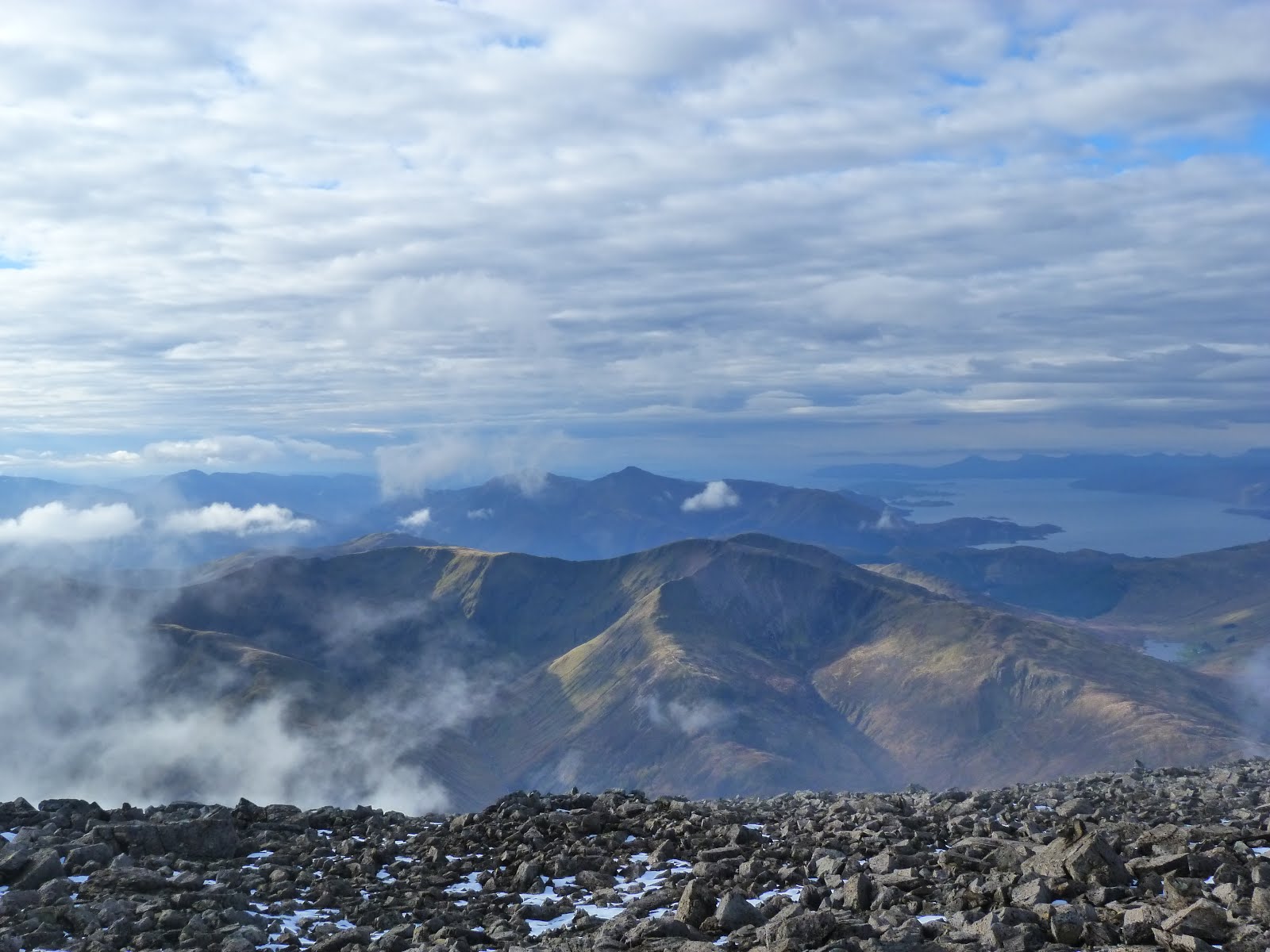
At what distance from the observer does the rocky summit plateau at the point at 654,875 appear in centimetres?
2078

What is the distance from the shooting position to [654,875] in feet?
97.1

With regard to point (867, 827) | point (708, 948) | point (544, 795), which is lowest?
point (544, 795)

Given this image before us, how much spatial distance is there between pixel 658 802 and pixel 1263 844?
19.2m

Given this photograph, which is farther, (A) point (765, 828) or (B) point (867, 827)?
(A) point (765, 828)

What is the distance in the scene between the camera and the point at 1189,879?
22.2 m

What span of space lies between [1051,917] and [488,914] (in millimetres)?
13630

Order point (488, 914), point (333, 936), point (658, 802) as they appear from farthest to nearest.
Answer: point (658, 802) → point (488, 914) → point (333, 936)

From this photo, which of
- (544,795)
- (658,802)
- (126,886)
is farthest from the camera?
(544,795)

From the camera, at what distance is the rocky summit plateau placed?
20.8 m

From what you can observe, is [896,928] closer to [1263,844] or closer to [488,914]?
[488,914]

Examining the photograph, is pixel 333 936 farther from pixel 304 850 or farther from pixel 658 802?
pixel 658 802


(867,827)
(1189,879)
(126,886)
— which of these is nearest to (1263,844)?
(1189,879)

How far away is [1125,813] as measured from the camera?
33969 mm

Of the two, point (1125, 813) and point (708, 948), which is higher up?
point (708, 948)
